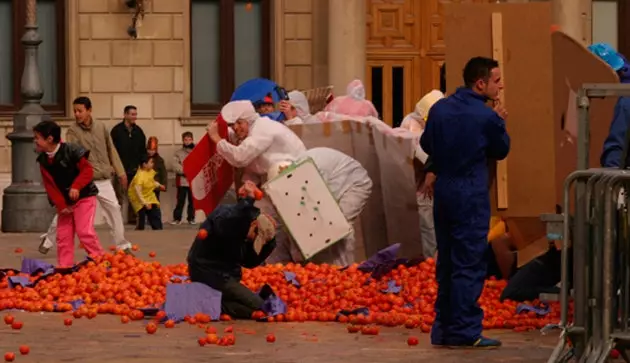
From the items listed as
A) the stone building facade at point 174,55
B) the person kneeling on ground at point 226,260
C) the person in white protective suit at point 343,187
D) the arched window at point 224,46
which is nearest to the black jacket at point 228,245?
the person kneeling on ground at point 226,260

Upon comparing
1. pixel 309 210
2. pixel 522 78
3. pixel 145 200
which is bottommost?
pixel 145 200

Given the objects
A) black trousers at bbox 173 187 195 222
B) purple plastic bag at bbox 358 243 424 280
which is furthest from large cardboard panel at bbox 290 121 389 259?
black trousers at bbox 173 187 195 222

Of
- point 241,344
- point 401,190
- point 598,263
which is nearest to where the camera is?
point 598,263

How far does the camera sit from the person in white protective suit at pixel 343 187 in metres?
17.9

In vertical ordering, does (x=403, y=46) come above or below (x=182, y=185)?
above

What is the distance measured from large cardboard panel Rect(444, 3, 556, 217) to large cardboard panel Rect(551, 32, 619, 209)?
70 centimetres

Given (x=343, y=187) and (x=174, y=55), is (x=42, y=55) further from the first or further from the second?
(x=343, y=187)

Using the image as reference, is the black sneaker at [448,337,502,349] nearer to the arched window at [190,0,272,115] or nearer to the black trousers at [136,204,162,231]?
the black trousers at [136,204,162,231]

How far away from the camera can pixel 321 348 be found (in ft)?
40.4

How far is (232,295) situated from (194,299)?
26cm

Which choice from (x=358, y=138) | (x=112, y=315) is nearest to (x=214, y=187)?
(x=358, y=138)

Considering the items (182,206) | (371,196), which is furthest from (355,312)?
(182,206)

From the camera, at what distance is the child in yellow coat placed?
26031mm

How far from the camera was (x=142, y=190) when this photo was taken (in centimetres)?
2619
